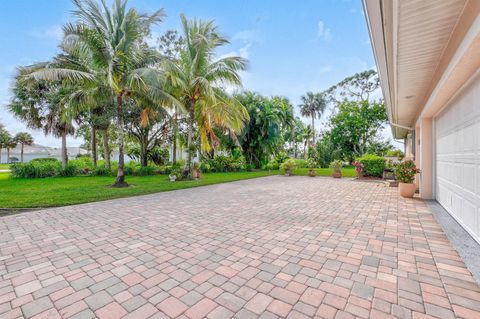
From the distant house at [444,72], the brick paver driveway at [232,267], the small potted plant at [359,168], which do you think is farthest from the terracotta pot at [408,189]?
the small potted plant at [359,168]

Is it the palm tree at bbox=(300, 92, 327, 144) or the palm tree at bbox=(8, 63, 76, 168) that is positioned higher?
the palm tree at bbox=(300, 92, 327, 144)

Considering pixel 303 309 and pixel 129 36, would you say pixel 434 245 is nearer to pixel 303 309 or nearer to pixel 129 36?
pixel 303 309

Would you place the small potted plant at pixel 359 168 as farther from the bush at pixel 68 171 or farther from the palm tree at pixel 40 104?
the bush at pixel 68 171

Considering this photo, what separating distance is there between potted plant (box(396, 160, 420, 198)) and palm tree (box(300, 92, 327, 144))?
28072mm

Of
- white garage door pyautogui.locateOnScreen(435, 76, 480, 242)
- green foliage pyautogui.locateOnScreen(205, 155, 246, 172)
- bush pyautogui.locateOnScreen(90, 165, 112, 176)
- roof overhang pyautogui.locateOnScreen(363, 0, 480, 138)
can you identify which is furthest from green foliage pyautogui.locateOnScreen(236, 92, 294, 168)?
roof overhang pyautogui.locateOnScreen(363, 0, 480, 138)

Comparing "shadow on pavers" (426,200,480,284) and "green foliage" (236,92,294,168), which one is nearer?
"shadow on pavers" (426,200,480,284)

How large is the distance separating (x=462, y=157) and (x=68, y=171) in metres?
17.4

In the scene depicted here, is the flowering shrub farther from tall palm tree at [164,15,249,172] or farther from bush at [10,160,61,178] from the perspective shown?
bush at [10,160,61,178]

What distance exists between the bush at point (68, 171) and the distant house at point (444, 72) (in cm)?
1626

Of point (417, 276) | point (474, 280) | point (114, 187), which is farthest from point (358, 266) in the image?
point (114, 187)

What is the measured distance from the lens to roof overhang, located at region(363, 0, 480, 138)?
2365mm

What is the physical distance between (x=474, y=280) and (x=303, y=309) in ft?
6.35

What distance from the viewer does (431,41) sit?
10.4 feet

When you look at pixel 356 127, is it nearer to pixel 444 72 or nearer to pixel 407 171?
pixel 407 171
